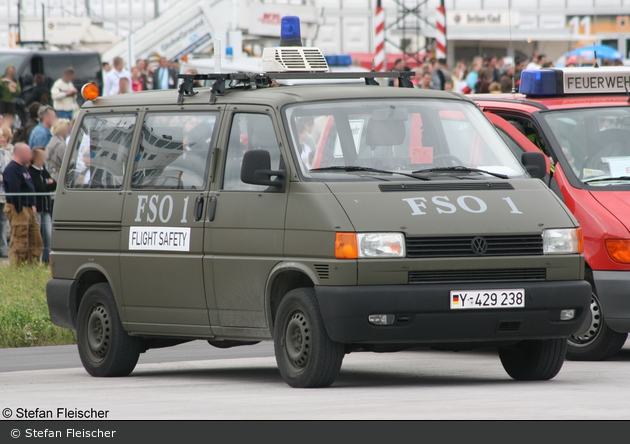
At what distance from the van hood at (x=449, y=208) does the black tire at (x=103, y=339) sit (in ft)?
8.32

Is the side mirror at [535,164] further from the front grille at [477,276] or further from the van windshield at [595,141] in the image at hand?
the van windshield at [595,141]

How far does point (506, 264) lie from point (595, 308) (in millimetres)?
2330

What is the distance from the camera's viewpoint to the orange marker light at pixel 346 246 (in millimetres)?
8602

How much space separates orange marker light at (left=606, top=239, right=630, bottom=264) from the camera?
34.8 ft

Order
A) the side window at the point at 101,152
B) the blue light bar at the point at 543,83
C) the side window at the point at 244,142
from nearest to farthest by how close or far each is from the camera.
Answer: the side window at the point at 244,142, the side window at the point at 101,152, the blue light bar at the point at 543,83

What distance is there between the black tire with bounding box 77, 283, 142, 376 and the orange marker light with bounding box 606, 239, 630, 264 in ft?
11.9

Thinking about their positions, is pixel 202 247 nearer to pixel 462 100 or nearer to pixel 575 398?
pixel 462 100

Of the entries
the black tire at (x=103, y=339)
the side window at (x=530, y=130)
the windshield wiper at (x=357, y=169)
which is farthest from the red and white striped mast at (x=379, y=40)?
the windshield wiper at (x=357, y=169)

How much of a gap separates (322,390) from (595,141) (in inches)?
154

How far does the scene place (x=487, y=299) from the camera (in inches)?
346

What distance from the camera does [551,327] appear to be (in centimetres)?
899

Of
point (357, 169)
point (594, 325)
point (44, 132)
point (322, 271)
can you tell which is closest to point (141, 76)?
point (44, 132)

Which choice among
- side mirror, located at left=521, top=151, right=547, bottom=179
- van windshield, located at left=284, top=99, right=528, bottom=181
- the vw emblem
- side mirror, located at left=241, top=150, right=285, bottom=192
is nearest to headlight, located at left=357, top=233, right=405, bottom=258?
the vw emblem
